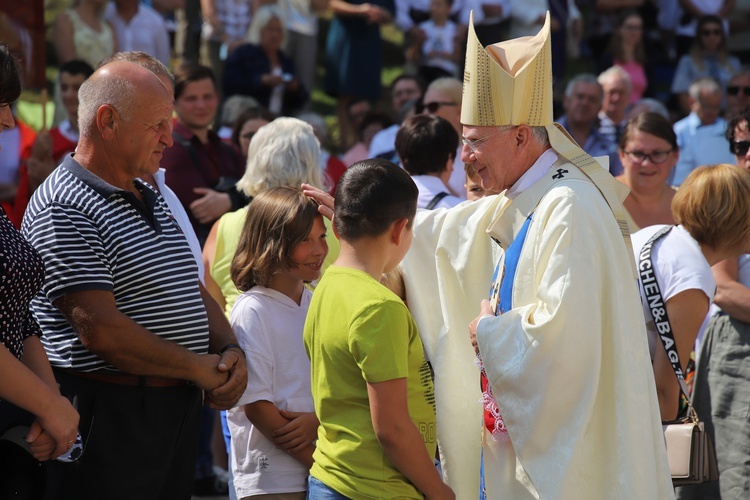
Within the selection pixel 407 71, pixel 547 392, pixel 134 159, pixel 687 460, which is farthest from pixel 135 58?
pixel 407 71

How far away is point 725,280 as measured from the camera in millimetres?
4434

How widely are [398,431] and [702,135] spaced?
241 inches

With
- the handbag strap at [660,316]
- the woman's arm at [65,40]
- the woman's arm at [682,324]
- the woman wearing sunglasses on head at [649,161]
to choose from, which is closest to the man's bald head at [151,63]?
the handbag strap at [660,316]

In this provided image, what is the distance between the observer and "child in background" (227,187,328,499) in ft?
11.5

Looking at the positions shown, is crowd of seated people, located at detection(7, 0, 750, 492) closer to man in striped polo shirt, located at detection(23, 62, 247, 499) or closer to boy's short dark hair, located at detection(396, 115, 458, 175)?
boy's short dark hair, located at detection(396, 115, 458, 175)

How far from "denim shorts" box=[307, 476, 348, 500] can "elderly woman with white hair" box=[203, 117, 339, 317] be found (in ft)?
4.62

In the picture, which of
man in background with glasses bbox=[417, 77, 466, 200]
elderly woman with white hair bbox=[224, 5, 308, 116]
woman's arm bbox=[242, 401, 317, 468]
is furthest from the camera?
elderly woman with white hair bbox=[224, 5, 308, 116]

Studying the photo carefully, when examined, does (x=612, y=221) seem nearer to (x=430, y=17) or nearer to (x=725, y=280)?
(x=725, y=280)

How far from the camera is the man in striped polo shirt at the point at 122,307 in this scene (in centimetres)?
311

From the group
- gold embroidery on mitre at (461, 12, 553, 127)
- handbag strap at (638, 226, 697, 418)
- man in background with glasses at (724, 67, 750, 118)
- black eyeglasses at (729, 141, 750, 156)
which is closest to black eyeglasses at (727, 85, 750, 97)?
man in background with glasses at (724, 67, 750, 118)

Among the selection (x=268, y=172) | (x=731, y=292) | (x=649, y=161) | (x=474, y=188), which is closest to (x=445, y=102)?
(x=649, y=161)

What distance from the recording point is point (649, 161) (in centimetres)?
559

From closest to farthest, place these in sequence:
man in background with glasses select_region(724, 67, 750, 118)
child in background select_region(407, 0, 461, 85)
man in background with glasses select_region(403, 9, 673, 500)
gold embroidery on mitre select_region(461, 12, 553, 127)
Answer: man in background with glasses select_region(403, 9, 673, 500) < gold embroidery on mitre select_region(461, 12, 553, 127) < man in background with glasses select_region(724, 67, 750, 118) < child in background select_region(407, 0, 461, 85)

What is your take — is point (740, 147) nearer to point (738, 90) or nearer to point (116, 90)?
point (116, 90)
